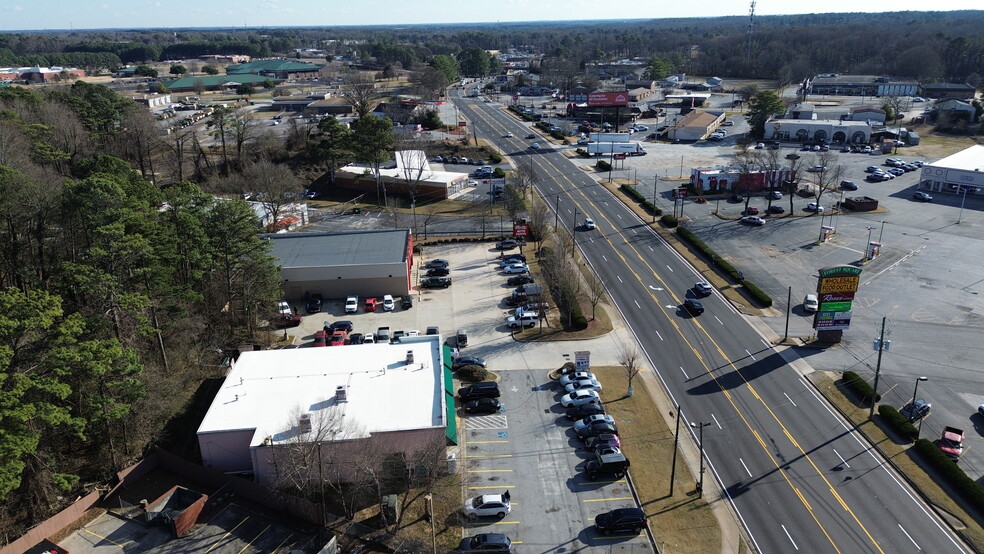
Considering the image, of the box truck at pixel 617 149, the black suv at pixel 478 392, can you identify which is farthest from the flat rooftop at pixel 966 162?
the black suv at pixel 478 392

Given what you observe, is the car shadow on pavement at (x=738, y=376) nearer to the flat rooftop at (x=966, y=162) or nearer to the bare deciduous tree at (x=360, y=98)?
the flat rooftop at (x=966, y=162)

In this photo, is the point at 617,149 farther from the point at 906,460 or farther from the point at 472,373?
the point at 906,460

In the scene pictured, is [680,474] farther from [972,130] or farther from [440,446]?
[972,130]

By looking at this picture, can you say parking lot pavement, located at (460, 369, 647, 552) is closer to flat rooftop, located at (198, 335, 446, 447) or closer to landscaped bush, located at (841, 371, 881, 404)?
flat rooftop, located at (198, 335, 446, 447)

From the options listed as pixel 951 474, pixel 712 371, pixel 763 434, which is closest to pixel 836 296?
pixel 712 371

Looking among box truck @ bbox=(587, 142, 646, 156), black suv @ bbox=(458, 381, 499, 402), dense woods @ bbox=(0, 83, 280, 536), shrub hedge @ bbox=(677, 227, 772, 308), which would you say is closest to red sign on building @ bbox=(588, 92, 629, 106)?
box truck @ bbox=(587, 142, 646, 156)

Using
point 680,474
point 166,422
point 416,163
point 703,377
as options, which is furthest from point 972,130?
point 166,422
